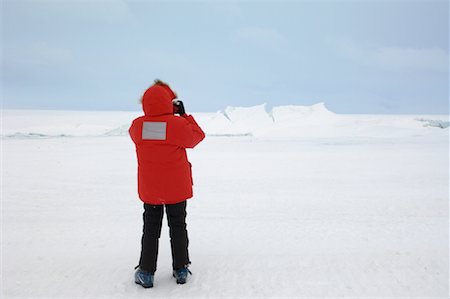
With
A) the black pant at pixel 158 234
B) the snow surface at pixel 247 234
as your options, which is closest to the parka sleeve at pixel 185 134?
the black pant at pixel 158 234

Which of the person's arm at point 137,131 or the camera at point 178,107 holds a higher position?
the camera at point 178,107

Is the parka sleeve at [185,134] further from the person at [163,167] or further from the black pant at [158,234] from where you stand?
the black pant at [158,234]

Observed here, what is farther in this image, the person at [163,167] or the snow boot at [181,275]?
the snow boot at [181,275]

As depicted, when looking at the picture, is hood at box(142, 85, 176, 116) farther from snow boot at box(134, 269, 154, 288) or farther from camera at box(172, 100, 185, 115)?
snow boot at box(134, 269, 154, 288)

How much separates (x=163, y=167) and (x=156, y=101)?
0.49 meters

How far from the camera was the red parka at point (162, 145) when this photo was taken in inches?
→ 104

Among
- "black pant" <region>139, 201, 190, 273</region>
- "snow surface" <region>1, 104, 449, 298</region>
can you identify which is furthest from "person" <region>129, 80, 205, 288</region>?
"snow surface" <region>1, 104, 449, 298</region>

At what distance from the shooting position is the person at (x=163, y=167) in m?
2.65

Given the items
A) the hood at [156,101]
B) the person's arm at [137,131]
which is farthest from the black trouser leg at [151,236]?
the hood at [156,101]

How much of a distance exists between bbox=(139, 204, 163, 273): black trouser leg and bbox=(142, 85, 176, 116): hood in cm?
73

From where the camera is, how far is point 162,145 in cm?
268

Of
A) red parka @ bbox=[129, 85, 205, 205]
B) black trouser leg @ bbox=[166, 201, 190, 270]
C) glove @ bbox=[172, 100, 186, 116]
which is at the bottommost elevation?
black trouser leg @ bbox=[166, 201, 190, 270]

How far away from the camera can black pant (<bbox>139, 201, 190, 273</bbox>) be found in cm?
280

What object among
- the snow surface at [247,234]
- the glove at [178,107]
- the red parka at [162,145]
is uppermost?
the glove at [178,107]
